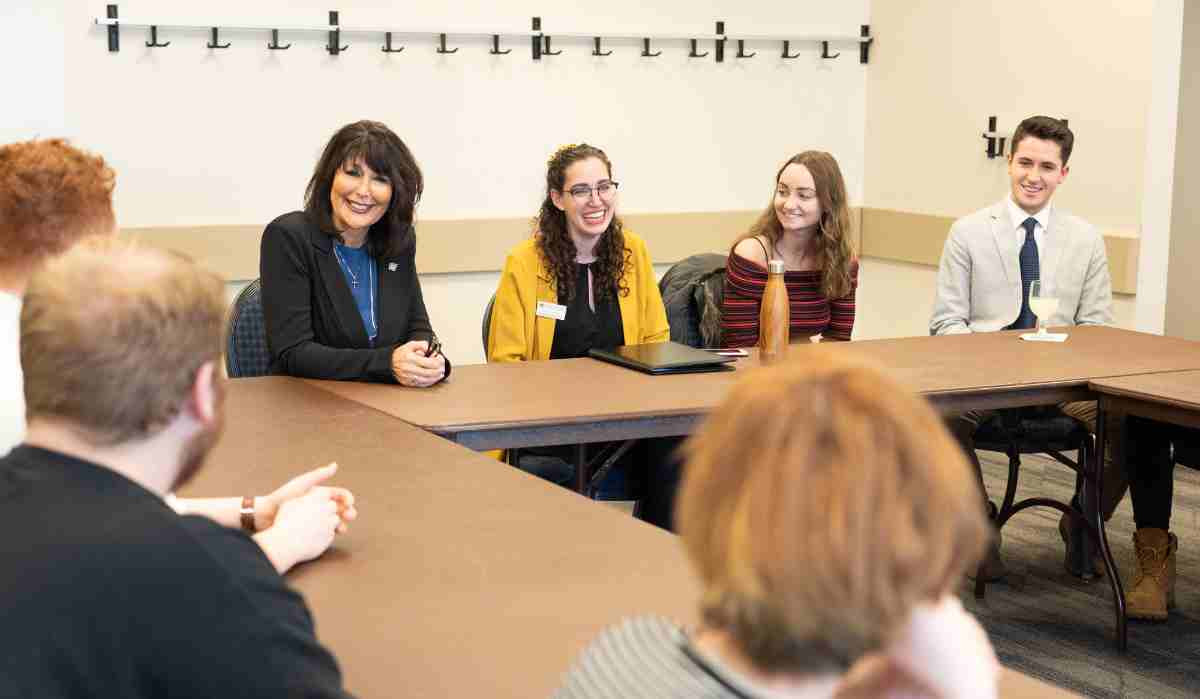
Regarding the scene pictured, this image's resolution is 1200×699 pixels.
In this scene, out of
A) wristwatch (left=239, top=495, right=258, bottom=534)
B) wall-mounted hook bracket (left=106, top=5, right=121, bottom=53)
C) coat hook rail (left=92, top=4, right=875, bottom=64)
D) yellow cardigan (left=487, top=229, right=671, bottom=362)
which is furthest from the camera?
coat hook rail (left=92, top=4, right=875, bottom=64)

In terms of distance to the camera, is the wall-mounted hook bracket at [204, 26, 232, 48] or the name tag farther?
the wall-mounted hook bracket at [204, 26, 232, 48]

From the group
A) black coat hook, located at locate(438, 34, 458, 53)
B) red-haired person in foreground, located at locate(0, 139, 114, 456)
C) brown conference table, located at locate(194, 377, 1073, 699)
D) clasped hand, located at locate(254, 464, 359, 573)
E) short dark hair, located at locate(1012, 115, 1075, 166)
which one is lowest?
brown conference table, located at locate(194, 377, 1073, 699)

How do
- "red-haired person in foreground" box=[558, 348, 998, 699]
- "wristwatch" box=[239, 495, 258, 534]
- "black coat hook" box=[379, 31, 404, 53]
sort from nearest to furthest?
"red-haired person in foreground" box=[558, 348, 998, 699] → "wristwatch" box=[239, 495, 258, 534] → "black coat hook" box=[379, 31, 404, 53]

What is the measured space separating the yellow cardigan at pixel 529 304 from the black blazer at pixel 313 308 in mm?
337

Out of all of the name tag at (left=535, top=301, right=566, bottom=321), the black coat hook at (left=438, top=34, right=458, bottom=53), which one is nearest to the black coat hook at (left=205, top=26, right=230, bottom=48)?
the black coat hook at (left=438, top=34, right=458, bottom=53)

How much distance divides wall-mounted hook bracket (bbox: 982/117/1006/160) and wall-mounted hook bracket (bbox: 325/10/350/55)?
267 cm

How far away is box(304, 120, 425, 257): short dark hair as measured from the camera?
3531mm

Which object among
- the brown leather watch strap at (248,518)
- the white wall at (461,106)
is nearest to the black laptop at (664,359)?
the brown leather watch strap at (248,518)

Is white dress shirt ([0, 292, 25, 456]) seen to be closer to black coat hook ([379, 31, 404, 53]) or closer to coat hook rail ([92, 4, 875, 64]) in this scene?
coat hook rail ([92, 4, 875, 64])

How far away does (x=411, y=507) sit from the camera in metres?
2.28

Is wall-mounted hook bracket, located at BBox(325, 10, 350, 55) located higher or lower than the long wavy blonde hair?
higher

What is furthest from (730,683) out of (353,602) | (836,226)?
(836,226)

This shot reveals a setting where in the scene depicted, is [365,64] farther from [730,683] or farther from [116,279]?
[730,683]

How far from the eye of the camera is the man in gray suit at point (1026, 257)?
14.6ft
